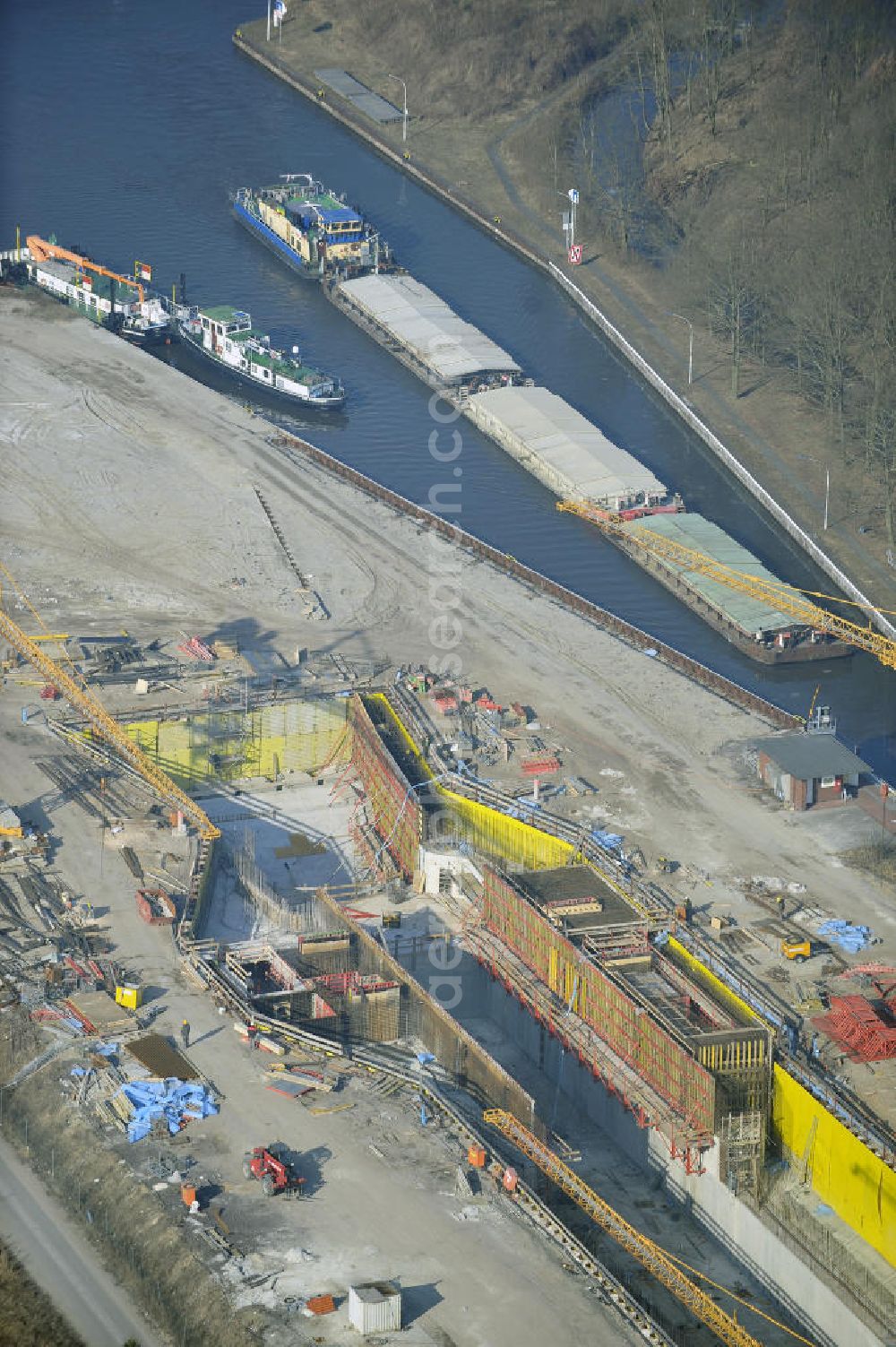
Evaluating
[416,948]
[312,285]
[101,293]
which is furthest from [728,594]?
[101,293]

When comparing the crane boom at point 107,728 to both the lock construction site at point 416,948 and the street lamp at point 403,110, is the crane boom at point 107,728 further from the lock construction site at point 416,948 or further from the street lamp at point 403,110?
the street lamp at point 403,110

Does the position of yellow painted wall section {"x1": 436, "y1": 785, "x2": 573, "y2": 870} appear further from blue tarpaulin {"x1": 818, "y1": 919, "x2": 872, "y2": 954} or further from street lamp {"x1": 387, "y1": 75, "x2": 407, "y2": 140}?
street lamp {"x1": 387, "y1": 75, "x2": 407, "y2": 140}

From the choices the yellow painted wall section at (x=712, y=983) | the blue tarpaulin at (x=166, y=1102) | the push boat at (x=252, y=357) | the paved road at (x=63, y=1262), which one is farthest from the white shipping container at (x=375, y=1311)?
the push boat at (x=252, y=357)

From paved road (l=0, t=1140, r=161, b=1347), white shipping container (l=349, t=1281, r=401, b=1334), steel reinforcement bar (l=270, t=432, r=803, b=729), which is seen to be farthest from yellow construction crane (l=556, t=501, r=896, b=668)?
white shipping container (l=349, t=1281, r=401, b=1334)

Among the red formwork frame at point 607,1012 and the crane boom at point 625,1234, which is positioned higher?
the red formwork frame at point 607,1012

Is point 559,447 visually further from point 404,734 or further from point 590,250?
point 404,734

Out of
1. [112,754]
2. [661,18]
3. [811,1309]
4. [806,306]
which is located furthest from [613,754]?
[661,18]

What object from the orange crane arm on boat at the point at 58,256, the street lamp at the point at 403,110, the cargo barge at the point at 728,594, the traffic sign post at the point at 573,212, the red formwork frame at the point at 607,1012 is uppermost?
the street lamp at the point at 403,110
